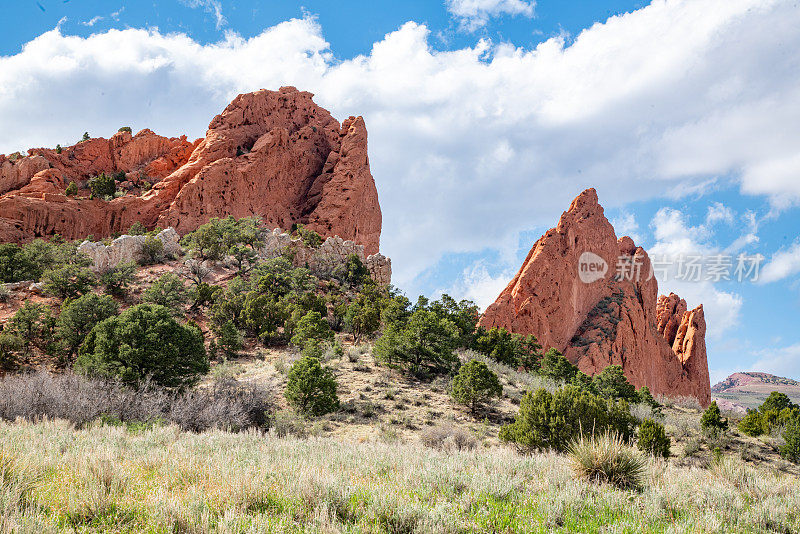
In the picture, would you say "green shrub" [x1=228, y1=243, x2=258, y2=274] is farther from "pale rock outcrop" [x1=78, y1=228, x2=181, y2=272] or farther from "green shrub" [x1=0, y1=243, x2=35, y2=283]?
"green shrub" [x1=0, y1=243, x2=35, y2=283]

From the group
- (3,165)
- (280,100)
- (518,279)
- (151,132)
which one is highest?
(280,100)

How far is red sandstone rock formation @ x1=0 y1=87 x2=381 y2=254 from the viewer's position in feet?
166

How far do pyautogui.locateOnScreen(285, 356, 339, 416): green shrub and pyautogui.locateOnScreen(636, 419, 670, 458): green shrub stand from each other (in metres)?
10.3

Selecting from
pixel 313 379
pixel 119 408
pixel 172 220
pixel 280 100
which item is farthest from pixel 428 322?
pixel 280 100

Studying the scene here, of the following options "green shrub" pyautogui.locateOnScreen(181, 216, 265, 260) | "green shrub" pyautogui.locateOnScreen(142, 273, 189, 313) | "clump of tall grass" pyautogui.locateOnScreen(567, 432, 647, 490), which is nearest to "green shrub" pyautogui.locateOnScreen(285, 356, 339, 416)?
"clump of tall grass" pyautogui.locateOnScreen(567, 432, 647, 490)

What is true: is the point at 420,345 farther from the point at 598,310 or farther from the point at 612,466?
the point at 598,310

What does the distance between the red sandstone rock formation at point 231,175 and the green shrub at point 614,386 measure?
41240mm

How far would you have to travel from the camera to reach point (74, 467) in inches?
199

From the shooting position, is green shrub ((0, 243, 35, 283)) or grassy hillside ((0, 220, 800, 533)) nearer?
grassy hillside ((0, 220, 800, 533))

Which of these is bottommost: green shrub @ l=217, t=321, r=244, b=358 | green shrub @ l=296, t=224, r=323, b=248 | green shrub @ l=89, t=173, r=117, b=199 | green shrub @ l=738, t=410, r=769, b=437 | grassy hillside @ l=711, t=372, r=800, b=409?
grassy hillside @ l=711, t=372, r=800, b=409

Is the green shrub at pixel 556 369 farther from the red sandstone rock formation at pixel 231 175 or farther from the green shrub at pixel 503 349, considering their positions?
the red sandstone rock formation at pixel 231 175

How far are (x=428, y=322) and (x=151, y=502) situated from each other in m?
18.6

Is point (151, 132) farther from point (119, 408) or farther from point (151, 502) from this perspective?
point (151, 502)

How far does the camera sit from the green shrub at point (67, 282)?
1185 inches
